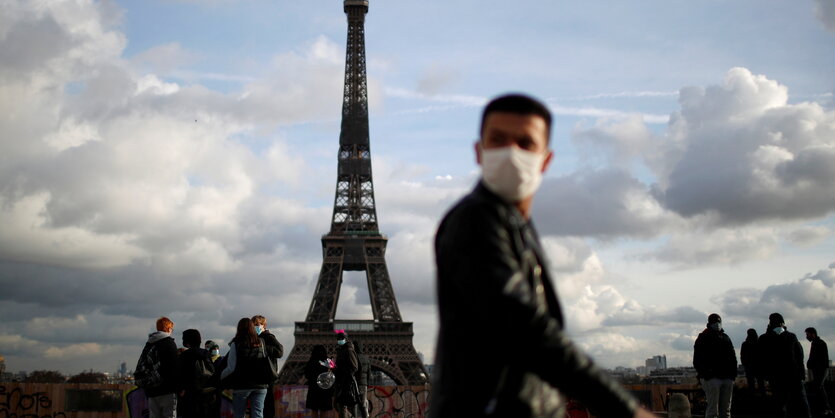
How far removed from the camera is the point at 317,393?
605 inches

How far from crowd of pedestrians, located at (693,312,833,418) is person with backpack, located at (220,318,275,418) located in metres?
6.50

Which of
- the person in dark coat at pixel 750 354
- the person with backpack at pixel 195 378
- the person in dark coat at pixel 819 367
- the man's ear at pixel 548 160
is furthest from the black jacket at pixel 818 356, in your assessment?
the man's ear at pixel 548 160

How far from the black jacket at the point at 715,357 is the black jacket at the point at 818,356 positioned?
3251mm

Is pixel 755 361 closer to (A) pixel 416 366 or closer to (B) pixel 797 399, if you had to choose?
(B) pixel 797 399

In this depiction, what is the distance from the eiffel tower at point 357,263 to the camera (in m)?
64.1

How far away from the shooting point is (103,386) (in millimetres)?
19656

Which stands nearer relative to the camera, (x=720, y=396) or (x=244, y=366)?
(x=244, y=366)

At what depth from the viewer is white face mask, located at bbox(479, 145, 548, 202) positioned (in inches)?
95.3

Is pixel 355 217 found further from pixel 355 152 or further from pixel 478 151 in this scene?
pixel 478 151

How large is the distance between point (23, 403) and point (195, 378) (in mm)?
8553

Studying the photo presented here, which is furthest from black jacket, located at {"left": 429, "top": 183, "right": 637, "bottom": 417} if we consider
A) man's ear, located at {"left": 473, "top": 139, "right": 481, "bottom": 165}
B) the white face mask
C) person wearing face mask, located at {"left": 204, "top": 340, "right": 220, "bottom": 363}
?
person wearing face mask, located at {"left": 204, "top": 340, "right": 220, "bottom": 363}

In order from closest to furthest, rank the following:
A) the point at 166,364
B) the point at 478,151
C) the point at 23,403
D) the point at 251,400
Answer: the point at 478,151
the point at 166,364
the point at 251,400
the point at 23,403

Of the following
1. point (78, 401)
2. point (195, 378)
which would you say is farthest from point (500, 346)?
point (78, 401)

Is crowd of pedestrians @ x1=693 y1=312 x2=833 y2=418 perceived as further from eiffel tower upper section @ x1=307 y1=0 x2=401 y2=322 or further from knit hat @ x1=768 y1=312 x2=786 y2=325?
eiffel tower upper section @ x1=307 y1=0 x2=401 y2=322
